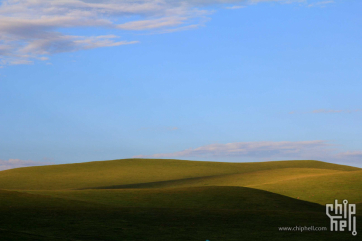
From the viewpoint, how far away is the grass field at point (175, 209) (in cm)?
1848

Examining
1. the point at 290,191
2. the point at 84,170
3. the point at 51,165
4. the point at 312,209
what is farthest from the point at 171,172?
the point at 312,209

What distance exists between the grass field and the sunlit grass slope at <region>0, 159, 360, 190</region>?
2.53ft

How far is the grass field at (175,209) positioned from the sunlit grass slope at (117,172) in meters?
0.77

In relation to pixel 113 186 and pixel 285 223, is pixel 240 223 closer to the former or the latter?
pixel 285 223

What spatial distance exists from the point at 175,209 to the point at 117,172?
46.4 meters

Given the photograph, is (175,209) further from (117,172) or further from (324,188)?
(117,172)

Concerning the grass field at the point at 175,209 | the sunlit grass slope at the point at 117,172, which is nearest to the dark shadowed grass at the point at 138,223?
the grass field at the point at 175,209

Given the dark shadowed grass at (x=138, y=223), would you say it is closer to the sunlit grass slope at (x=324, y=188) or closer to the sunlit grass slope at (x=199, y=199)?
the sunlit grass slope at (x=199, y=199)

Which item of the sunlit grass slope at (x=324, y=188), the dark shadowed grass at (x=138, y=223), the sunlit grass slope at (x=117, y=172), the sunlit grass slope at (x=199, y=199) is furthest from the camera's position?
the sunlit grass slope at (x=117, y=172)

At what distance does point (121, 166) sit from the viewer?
77.2m

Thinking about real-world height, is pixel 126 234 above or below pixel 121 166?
below

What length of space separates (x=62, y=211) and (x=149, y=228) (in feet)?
22.5

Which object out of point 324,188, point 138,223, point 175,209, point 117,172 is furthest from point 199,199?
point 117,172

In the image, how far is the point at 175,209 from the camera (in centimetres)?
2575
